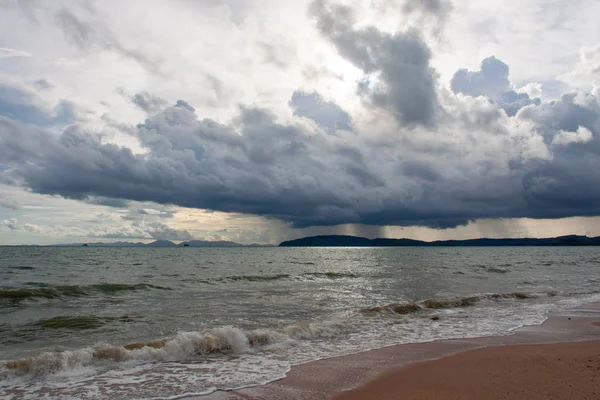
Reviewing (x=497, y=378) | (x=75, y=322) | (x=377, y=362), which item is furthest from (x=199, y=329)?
(x=497, y=378)

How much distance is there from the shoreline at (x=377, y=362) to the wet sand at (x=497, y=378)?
336 millimetres

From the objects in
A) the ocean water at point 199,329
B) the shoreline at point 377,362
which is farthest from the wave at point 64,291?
the shoreline at point 377,362

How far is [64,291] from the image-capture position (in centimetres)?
2488

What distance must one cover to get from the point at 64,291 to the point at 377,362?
74.2 ft

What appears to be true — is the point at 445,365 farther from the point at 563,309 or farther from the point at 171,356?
the point at 563,309

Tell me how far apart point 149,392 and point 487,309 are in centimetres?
1799

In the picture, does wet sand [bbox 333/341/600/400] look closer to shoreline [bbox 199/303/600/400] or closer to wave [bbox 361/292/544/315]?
shoreline [bbox 199/303/600/400]

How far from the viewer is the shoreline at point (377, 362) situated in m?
7.88

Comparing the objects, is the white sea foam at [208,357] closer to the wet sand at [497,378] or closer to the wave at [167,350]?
the wave at [167,350]

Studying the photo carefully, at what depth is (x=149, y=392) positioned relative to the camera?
8.02 meters

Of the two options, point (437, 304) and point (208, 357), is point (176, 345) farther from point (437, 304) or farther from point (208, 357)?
point (437, 304)

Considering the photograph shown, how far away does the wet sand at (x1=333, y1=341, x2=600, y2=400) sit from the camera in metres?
7.56

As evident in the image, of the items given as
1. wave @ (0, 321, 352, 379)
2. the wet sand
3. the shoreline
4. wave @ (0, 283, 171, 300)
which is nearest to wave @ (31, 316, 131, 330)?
wave @ (0, 321, 352, 379)

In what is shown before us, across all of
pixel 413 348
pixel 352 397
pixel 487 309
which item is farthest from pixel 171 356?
pixel 487 309
